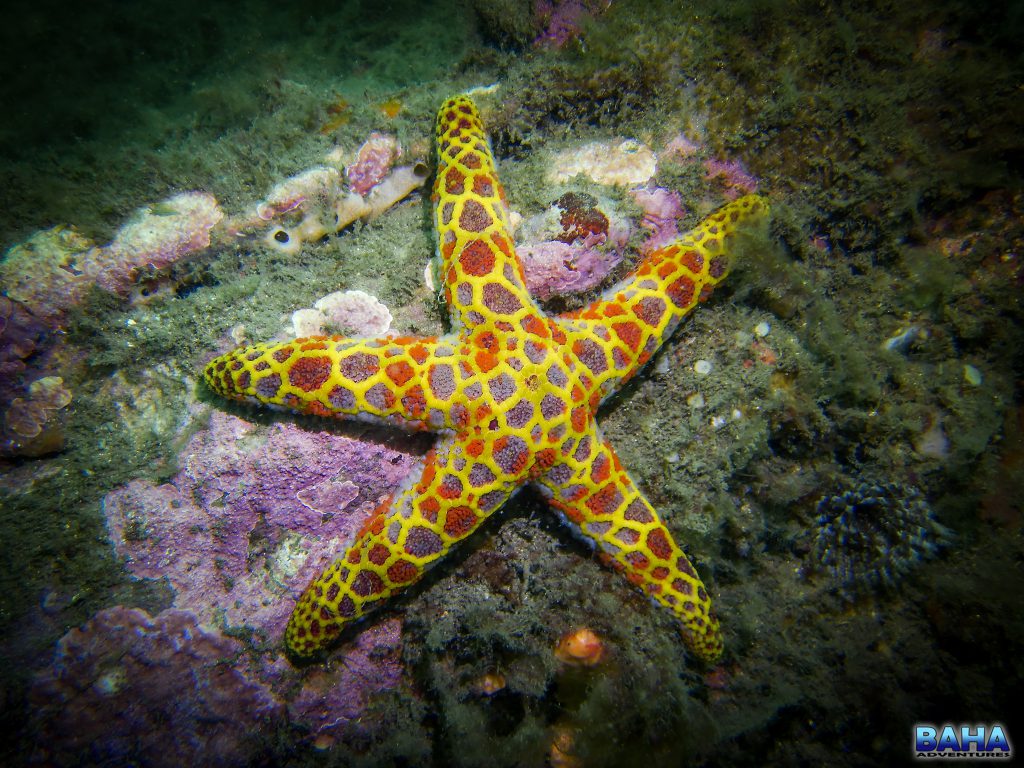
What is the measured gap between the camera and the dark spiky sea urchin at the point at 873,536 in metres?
3.81

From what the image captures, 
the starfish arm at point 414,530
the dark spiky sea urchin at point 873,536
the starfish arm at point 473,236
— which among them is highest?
the starfish arm at point 473,236

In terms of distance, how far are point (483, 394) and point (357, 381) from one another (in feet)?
3.20

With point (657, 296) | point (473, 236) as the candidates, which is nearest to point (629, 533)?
point (657, 296)

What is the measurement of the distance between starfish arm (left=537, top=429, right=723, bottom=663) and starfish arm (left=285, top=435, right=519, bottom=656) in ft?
1.64

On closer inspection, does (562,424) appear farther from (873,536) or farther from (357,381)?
(873,536)

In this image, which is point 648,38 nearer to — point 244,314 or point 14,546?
point 244,314

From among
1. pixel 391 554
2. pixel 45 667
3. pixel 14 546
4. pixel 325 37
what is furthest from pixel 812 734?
pixel 325 37

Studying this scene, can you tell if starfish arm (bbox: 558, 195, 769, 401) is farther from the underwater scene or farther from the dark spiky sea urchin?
the dark spiky sea urchin

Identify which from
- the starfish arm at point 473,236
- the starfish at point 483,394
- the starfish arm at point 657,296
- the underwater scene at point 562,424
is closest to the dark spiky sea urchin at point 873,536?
the underwater scene at point 562,424

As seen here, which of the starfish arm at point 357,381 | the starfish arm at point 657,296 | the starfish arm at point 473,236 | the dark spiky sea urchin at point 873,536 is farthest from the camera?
the dark spiky sea urchin at point 873,536

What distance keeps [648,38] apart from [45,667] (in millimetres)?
7481

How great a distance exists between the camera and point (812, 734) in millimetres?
3768

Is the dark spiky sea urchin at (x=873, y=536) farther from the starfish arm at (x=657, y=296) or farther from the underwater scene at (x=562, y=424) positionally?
the starfish arm at (x=657, y=296)

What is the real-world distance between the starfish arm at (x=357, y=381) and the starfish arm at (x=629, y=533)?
101cm
